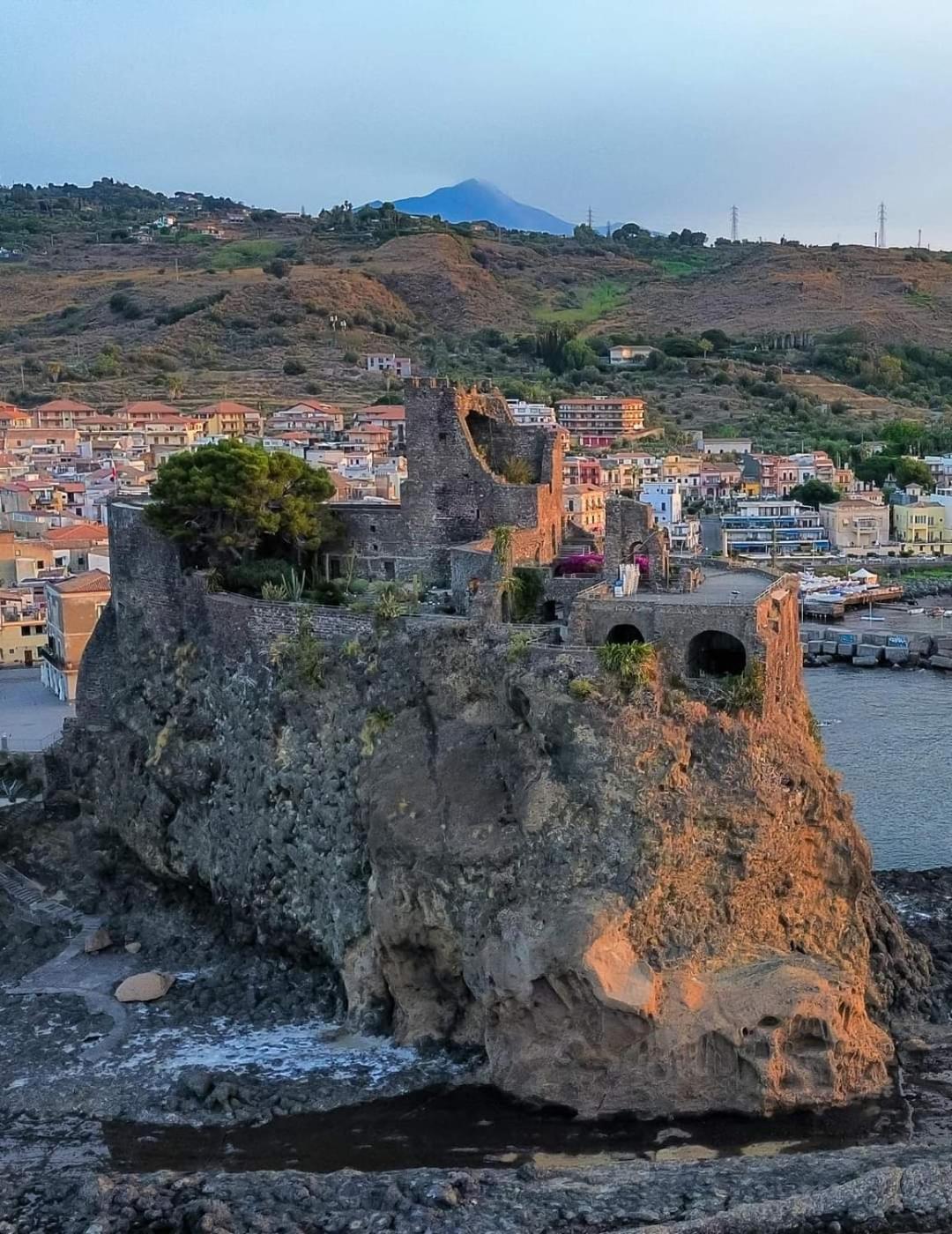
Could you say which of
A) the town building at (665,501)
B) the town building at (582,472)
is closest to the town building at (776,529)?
the town building at (665,501)

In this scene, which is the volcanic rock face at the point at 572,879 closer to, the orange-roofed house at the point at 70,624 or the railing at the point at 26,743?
the railing at the point at 26,743

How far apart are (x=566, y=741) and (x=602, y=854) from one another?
1826mm

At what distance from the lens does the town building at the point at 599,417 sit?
101750 mm

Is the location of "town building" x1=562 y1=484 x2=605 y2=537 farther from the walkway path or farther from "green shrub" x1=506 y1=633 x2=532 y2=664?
"green shrub" x1=506 y1=633 x2=532 y2=664

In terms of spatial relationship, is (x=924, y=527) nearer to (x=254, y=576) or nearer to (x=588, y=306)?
(x=254, y=576)

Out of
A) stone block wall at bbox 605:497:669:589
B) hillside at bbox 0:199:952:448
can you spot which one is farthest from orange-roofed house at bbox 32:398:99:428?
stone block wall at bbox 605:497:669:589

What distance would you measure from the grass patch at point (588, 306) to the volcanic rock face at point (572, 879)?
11937 cm

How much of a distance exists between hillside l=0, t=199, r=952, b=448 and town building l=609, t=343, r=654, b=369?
168cm

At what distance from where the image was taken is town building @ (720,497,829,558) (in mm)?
79750

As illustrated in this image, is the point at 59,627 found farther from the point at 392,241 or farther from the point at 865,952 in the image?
the point at 392,241

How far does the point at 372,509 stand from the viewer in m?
32.6

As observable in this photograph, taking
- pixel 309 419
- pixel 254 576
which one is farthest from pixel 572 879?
pixel 309 419

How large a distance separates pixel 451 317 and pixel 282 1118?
116m

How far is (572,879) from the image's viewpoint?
23469 mm
